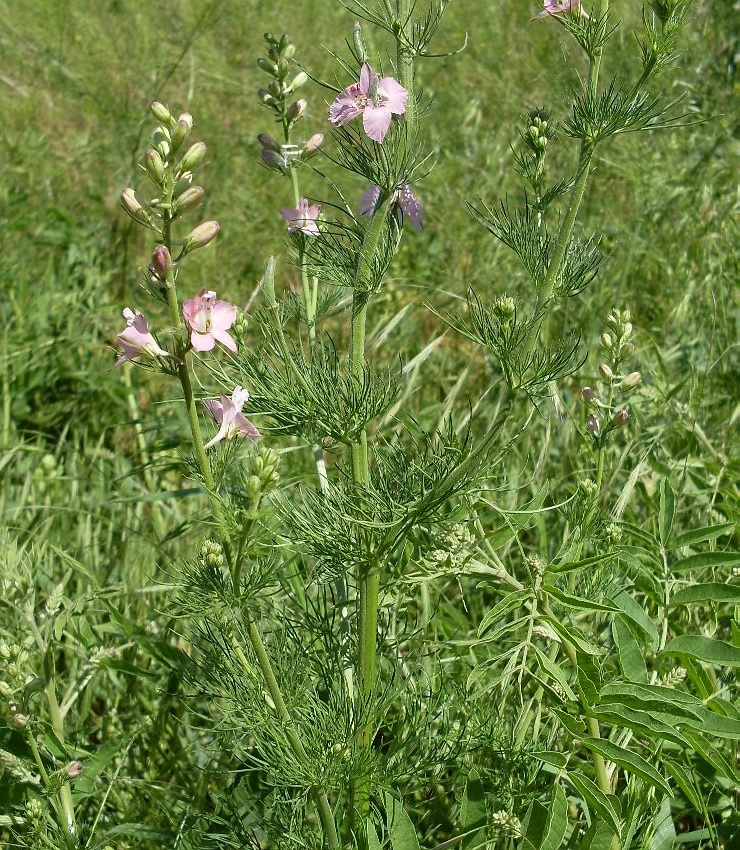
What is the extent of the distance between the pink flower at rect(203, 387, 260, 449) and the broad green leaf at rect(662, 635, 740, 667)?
0.82 metres

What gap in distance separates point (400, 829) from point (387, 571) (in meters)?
0.57

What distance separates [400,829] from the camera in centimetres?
152

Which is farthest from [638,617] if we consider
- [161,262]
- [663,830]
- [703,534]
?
[161,262]

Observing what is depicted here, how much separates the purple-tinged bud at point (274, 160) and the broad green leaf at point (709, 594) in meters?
1.13

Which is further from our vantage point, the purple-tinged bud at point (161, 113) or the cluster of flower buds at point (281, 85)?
the cluster of flower buds at point (281, 85)

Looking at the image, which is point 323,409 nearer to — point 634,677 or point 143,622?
point 634,677

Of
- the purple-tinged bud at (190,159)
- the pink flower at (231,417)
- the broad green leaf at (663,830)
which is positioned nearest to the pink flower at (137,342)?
the pink flower at (231,417)

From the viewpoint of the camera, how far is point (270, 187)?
4.64 m

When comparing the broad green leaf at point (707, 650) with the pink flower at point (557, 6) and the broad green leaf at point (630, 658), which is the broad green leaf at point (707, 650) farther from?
the pink flower at point (557, 6)

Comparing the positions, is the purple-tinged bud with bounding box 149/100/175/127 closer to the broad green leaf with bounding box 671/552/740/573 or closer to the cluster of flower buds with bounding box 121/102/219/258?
the cluster of flower buds with bounding box 121/102/219/258

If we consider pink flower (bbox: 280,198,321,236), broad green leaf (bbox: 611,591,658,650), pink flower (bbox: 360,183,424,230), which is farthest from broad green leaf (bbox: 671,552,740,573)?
pink flower (bbox: 280,198,321,236)

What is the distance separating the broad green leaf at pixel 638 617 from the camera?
5.34ft

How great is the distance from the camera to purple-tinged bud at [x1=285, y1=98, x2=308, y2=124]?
5.93 ft

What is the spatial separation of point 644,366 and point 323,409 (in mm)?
1577
